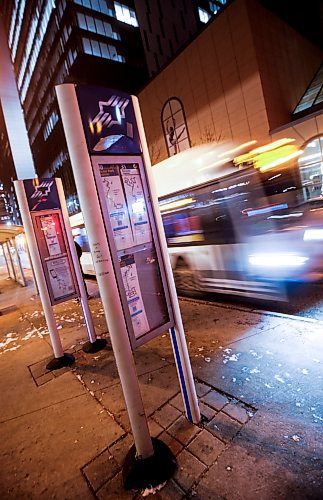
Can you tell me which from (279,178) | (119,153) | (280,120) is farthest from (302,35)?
(119,153)

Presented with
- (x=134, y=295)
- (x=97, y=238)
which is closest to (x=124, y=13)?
(x=97, y=238)

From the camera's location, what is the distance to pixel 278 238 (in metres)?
5.31

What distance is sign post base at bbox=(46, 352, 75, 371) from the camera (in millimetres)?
4379

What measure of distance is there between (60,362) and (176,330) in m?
2.74

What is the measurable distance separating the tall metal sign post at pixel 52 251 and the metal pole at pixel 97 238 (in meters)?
2.68

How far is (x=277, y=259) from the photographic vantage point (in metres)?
5.38

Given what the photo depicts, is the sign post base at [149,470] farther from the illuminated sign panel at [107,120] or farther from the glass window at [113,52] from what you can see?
the glass window at [113,52]

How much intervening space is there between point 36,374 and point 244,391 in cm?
309

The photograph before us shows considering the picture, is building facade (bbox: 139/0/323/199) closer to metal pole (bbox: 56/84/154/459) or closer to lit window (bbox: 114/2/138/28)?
metal pole (bbox: 56/84/154/459)

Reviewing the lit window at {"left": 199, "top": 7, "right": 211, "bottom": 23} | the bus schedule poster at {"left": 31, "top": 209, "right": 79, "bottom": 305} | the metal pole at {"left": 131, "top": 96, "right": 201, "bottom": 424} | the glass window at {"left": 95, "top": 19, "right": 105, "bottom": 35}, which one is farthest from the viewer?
the glass window at {"left": 95, "top": 19, "right": 105, "bottom": 35}

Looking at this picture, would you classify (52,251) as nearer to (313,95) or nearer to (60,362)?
(60,362)

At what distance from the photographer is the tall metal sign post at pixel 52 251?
4422 millimetres

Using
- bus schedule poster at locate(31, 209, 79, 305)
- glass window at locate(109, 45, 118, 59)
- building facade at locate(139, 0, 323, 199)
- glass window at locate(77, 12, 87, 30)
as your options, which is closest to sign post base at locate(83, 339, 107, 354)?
bus schedule poster at locate(31, 209, 79, 305)

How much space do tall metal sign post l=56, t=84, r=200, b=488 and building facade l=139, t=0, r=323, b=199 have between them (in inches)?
539
